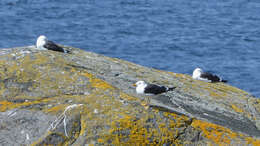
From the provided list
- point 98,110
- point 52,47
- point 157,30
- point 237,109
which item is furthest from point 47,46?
point 157,30

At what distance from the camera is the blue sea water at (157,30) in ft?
54.6

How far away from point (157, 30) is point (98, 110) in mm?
16136

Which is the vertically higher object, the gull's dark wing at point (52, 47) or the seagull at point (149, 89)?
the gull's dark wing at point (52, 47)

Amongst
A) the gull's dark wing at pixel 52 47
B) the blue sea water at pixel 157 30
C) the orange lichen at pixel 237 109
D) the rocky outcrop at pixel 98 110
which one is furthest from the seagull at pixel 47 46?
the blue sea water at pixel 157 30

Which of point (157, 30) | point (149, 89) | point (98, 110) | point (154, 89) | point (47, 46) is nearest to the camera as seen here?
point (98, 110)

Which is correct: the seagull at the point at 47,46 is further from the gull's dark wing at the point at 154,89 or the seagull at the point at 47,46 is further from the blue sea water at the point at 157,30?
the blue sea water at the point at 157,30

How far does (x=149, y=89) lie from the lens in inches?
224

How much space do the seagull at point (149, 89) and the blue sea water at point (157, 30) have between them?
914cm

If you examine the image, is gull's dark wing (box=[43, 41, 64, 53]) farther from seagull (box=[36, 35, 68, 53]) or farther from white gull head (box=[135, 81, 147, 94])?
white gull head (box=[135, 81, 147, 94])

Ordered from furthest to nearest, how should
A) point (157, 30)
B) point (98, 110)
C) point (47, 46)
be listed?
point (157, 30) → point (47, 46) → point (98, 110)

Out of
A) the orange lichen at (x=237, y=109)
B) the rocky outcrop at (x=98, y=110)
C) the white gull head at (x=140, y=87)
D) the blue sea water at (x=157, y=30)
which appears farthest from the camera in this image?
the blue sea water at (x=157, y=30)

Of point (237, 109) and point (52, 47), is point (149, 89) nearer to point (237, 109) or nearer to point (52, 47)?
point (237, 109)

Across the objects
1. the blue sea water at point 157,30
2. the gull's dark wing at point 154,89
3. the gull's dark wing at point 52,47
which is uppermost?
the gull's dark wing at point 52,47

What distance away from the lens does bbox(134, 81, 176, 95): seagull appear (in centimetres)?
558
